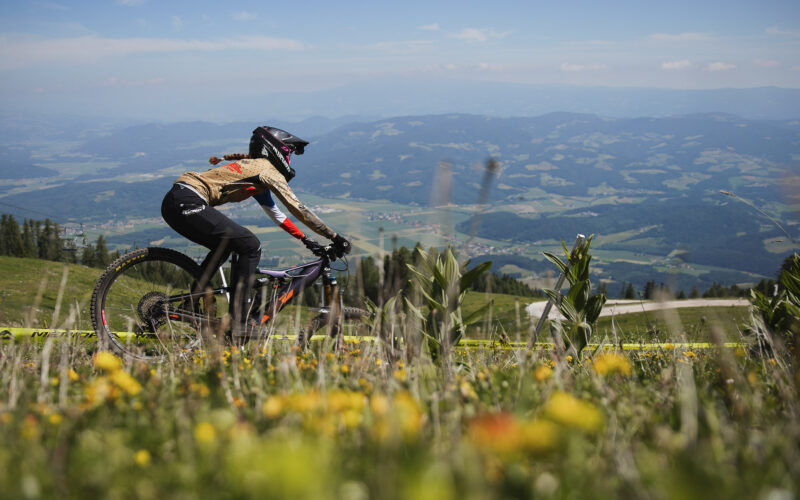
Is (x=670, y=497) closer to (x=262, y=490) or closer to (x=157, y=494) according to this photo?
(x=262, y=490)

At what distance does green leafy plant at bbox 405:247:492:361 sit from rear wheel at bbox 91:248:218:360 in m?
3.03

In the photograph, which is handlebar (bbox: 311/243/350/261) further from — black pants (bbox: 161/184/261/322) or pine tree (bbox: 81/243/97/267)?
pine tree (bbox: 81/243/97/267)

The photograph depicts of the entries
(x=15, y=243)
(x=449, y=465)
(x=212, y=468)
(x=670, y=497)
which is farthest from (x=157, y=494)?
(x=15, y=243)

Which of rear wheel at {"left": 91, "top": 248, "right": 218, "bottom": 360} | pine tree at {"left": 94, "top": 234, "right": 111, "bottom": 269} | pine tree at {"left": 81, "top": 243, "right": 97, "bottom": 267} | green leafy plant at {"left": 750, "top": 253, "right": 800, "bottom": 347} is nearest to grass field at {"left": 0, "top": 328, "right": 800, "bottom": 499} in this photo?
green leafy plant at {"left": 750, "top": 253, "right": 800, "bottom": 347}

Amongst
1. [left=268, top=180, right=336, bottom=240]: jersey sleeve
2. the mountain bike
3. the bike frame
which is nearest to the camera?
the mountain bike

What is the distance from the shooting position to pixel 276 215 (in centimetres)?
696

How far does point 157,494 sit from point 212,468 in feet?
0.64

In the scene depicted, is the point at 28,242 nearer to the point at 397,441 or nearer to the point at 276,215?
the point at 276,215

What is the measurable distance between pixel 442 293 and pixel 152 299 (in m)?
3.99

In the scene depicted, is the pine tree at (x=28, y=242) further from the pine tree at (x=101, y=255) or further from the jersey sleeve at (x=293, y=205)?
the jersey sleeve at (x=293, y=205)

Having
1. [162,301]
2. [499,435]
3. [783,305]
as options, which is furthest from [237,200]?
[783,305]

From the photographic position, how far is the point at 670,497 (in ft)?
4.75

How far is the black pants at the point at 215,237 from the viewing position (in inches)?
243

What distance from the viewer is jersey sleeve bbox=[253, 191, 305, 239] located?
689 cm
